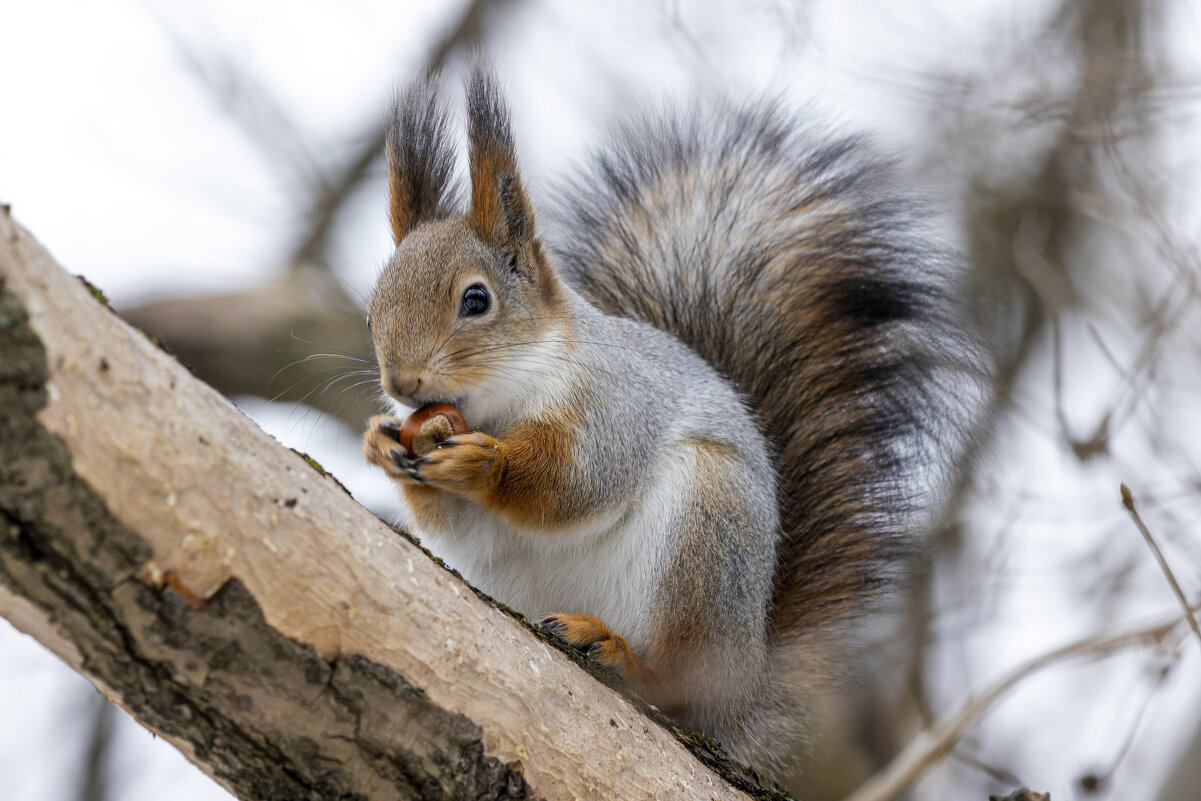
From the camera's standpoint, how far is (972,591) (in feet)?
8.86

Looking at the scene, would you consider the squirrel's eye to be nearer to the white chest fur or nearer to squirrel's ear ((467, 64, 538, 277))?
squirrel's ear ((467, 64, 538, 277))

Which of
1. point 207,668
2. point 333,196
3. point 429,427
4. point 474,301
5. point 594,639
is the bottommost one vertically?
point 594,639

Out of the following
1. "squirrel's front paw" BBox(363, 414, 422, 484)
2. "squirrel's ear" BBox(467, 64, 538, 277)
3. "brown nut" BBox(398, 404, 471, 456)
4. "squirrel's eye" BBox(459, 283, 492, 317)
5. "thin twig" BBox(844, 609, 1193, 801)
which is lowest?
"thin twig" BBox(844, 609, 1193, 801)

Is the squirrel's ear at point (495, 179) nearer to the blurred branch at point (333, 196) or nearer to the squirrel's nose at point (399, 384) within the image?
the squirrel's nose at point (399, 384)

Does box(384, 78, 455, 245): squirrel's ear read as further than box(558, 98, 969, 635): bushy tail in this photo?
No

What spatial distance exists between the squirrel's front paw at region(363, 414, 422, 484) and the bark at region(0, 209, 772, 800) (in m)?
0.35

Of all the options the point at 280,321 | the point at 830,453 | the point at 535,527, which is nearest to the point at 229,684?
the point at 535,527

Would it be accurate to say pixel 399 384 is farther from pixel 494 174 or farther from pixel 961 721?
pixel 961 721

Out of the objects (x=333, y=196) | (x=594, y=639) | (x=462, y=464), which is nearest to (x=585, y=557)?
(x=594, y=639)

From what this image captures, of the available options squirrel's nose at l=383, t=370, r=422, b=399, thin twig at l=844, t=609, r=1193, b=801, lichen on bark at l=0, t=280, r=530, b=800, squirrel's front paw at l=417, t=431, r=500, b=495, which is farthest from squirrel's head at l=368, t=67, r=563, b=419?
thin twig at l=844, t=609, r=1193, b=801

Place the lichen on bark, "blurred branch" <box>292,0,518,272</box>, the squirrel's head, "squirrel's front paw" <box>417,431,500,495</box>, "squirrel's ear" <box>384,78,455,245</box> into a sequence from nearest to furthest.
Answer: the lichen on bark
"squirrel's front paw" <box>417,431,500,495</box>
the squirrel's head
"squirrel's ear" <box>384,78,455,245</box>
"blurred branch" <box>292,0,518,272</box>

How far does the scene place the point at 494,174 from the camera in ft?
6.14

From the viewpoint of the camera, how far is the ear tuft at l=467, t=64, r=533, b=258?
71.2 inches

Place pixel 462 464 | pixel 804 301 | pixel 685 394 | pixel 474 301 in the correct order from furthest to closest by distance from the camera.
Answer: pixel 804 301 < pixel 685 394 < pixel 474 301 < pixel 462 464
